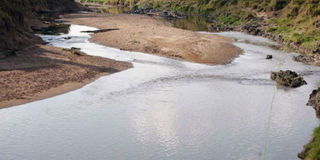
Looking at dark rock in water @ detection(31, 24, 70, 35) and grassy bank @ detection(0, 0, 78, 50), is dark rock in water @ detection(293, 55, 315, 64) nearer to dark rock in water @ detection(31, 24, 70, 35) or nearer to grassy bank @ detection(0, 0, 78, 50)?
grassy bank @ detection(0, 0, 78, 50)

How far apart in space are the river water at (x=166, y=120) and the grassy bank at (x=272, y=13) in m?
7.54

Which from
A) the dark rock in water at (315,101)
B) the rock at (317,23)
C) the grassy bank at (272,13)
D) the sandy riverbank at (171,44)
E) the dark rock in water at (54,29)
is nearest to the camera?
the dark rock in water at (315,101)

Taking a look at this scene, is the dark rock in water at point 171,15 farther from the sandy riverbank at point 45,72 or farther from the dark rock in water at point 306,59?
the sandy riverbank at point 45,72

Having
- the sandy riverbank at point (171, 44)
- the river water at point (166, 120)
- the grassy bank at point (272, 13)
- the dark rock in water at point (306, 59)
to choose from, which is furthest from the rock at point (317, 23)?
the river water at point (166, 120)

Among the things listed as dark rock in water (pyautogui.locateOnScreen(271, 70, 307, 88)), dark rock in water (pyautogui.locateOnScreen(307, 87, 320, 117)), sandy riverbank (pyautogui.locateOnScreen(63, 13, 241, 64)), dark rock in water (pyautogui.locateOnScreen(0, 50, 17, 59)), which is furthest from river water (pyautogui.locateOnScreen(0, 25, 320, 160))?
dark rock in water (pyautogui.locateOnScreen(0, 50, 17, 59))

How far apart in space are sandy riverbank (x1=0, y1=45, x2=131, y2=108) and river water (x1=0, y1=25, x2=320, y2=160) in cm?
138

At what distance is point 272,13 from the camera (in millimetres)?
82250

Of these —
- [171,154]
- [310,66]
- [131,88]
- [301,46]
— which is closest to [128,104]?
[131,88]

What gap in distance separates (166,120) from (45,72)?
49.5ft

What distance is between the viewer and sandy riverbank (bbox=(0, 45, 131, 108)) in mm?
28125

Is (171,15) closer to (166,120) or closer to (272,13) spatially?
(272,13)

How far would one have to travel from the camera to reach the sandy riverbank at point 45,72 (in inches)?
1107

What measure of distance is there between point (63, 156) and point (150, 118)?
738cm

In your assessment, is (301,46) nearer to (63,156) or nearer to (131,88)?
(131,88)
